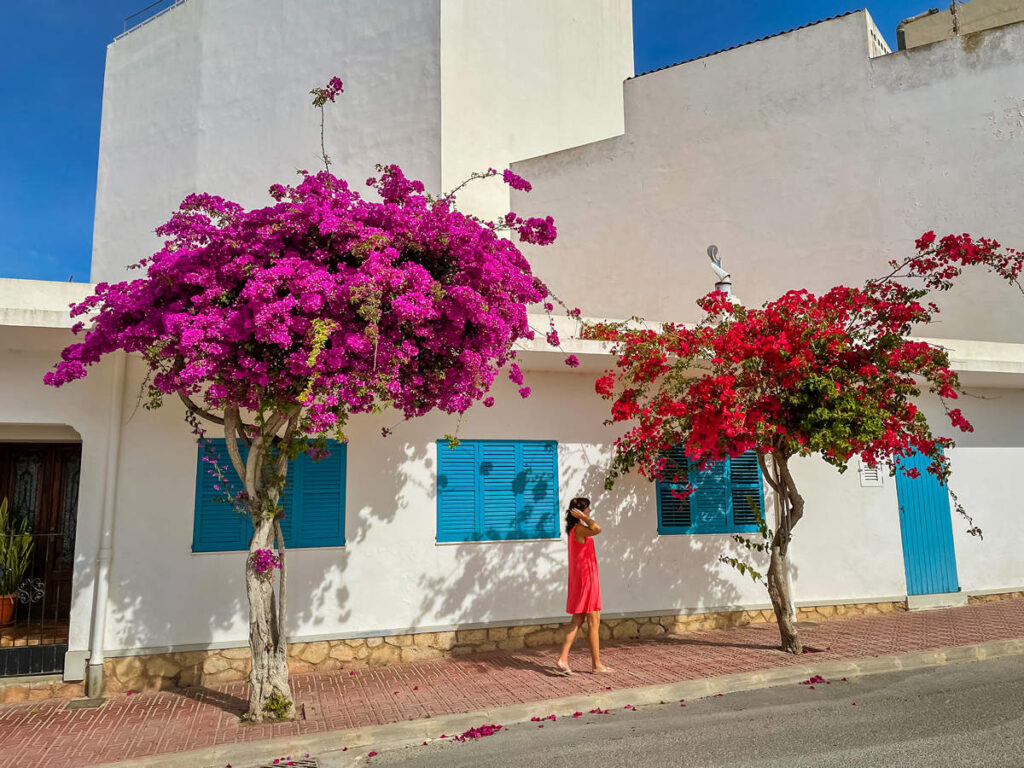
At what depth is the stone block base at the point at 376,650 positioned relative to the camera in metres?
7.62

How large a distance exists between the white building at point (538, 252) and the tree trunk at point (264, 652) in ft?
5.49

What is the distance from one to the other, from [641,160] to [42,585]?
12372 millimetres

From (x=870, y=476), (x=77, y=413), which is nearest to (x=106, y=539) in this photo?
(x=77, y=413)

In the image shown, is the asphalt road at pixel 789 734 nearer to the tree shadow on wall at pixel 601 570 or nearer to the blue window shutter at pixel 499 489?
the tree shadow on wall at pixel 601 570

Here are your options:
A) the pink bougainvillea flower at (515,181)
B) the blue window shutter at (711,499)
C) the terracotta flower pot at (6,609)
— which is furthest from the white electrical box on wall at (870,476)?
the terracotta flower pot at (6,609)

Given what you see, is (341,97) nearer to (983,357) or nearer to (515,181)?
(515,181)

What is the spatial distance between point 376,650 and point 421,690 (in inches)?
49.5

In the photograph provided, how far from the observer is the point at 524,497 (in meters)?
9.20

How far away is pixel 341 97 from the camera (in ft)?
50.5

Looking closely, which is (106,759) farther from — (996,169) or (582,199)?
(996,169)

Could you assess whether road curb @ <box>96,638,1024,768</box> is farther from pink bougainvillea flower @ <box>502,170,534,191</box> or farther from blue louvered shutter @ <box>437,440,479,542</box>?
pink bougainvillea flower @ <box>502,170,534,191</box>

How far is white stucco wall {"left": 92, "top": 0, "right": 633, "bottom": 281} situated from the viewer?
14.7m

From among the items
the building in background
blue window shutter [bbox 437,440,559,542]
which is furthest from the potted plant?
the building in background

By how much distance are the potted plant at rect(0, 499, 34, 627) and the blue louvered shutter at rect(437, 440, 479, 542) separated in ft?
14.8
